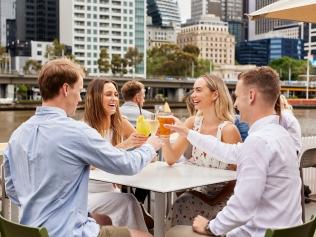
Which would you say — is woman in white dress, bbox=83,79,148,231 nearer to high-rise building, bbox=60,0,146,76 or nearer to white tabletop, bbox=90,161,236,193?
white tabletop, bbox=90,161,236,193

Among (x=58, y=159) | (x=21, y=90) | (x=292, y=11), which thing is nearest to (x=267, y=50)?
(x=21, y=90)

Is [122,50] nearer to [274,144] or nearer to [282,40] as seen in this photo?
[282,40]

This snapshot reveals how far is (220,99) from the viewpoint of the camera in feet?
10.6

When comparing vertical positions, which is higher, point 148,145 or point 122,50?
point 122,50

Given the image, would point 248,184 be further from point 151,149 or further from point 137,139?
point 137,139

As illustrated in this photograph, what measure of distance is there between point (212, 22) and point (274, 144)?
129714 millimetres

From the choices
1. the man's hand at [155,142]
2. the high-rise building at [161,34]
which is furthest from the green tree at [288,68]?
the man's hand at [155,142]

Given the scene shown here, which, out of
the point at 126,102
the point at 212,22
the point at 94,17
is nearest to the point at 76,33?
the point at 94,17

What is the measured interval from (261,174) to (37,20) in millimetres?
105059

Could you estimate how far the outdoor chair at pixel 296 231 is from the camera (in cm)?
162

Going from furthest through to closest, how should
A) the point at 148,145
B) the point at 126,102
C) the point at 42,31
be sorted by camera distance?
the point at 42,31 → the point at 126,102 → the point at 148,145

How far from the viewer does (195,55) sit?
250 feet

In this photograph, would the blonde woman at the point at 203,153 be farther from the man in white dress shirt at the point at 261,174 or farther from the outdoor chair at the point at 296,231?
Result: the outdoor chair at the point at 296,231

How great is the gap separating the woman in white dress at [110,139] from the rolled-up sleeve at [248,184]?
824 mm
